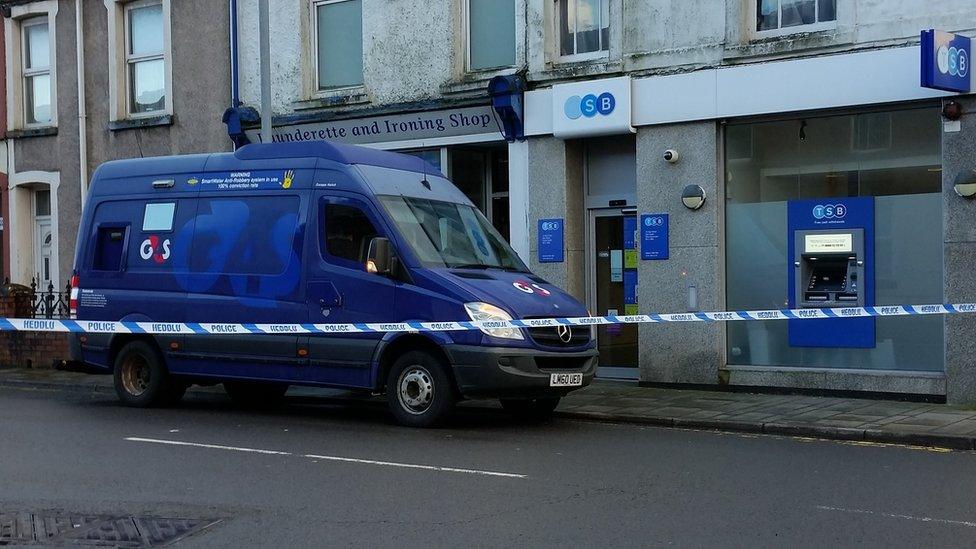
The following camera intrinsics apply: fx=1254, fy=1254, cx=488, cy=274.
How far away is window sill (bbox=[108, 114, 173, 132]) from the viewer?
20962mm

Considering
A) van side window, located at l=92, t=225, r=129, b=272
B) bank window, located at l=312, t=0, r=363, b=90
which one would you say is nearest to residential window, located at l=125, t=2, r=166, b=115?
bank window, located at l=312, t=0, r=363, b=90

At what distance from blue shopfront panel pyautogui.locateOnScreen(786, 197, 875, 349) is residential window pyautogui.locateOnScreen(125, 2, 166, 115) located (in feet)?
37.2

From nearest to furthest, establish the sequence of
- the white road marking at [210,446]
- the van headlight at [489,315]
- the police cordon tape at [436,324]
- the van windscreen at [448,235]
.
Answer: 1. the white road marking at [210,446]
2. the van headlight at [489,315]
3. the police cordon tape at [436,324]
4. the van windscreen at [448,235]

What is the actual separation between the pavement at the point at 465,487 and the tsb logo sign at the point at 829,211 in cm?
392

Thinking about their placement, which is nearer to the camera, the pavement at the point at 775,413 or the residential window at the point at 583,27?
the pavement at the point at 775,413

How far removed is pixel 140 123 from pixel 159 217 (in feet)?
25.6

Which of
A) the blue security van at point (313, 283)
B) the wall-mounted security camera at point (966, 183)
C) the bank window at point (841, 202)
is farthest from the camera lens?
the bank window at point (841, 202)

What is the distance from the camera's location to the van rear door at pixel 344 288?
12.2m

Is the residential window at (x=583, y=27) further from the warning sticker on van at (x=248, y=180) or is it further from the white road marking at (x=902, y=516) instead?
the white road marking at (x=902, y=516)

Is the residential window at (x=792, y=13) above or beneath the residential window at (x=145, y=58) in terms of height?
beneath

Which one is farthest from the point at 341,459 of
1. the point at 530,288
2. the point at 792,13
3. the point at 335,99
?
the point at 335,99

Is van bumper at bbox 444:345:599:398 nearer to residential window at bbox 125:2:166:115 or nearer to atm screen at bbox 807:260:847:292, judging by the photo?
atm screen at bbox 807:260:847:292

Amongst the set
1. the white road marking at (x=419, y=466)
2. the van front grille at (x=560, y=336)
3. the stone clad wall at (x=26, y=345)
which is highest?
the van front grille at (x=560, y=336)

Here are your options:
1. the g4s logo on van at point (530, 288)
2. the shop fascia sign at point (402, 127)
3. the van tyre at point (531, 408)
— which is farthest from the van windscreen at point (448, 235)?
the shop fascia sign at point (402, 127)
